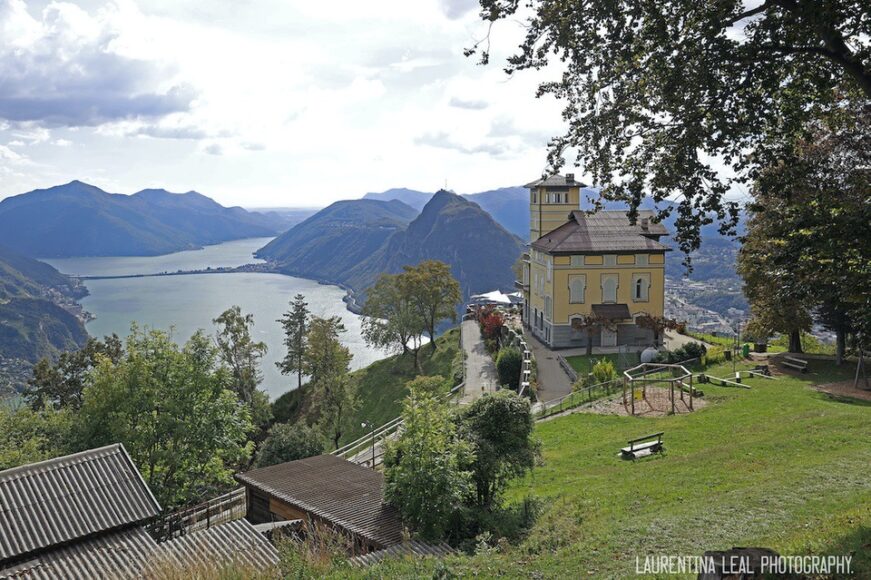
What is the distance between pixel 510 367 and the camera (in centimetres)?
3278

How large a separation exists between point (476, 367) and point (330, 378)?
9458 millimetres

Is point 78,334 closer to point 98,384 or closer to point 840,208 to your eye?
point 98,384

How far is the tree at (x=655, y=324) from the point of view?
36969 mm

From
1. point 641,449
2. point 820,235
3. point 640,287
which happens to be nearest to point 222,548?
point 820,235

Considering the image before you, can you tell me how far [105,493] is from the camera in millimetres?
12539

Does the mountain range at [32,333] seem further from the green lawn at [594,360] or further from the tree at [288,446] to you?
the green lawn at [594,360]

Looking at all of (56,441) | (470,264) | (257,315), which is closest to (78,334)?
(257,315)

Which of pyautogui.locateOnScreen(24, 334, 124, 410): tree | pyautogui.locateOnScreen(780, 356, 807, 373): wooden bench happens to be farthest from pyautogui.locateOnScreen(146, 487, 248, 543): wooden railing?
pyautogui.locateOnScreen(780, 356, 807, 373): wooden bench

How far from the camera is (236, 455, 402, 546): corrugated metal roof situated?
1273cm

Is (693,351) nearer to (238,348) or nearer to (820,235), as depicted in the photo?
(820,235)

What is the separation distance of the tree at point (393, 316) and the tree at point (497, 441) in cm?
3475

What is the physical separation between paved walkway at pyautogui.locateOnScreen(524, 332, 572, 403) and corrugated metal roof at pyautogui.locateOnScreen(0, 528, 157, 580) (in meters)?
19.6

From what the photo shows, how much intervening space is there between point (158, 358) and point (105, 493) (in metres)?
10.5

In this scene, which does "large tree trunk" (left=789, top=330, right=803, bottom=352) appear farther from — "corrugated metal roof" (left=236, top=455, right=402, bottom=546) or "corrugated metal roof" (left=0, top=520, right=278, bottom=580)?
"corrugated metal roof" (left=0, top=520, right=278, bottom=580)
